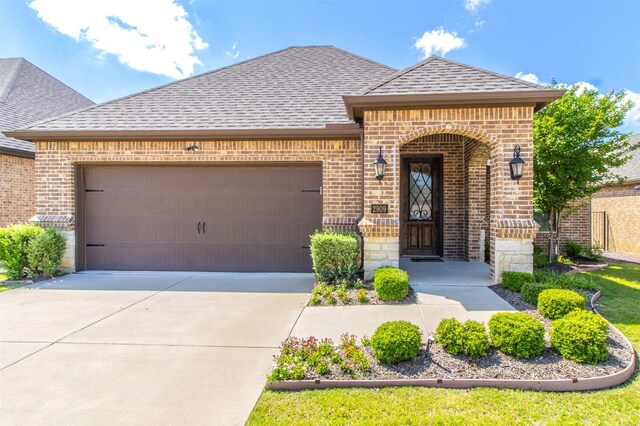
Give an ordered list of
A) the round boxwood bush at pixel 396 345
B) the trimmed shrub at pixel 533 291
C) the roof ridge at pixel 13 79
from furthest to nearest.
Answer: the roof ridge at pixel 13 79
the trimmed shrub at pixel 533 291
the round boxwood bush at pixel 396 345

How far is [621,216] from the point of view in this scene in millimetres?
13164

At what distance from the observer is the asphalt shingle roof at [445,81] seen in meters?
5.72

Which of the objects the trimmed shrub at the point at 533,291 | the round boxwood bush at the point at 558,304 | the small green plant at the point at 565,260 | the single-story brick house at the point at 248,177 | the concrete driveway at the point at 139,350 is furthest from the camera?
the small green plant at the point at 565,260

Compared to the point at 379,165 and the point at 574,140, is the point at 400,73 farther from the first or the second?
the point at 574,140

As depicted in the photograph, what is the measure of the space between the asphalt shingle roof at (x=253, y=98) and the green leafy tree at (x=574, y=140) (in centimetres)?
414

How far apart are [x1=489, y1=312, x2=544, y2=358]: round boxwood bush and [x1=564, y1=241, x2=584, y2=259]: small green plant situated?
284 inches

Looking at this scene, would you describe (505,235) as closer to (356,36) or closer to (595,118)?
(595,118)

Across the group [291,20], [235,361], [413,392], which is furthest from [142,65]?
[413,392]

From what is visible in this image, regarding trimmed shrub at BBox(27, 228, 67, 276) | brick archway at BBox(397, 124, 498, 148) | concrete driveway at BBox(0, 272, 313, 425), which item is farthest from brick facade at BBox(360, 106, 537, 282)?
trimmed shrub at BBox(27, 228, 67, 276)

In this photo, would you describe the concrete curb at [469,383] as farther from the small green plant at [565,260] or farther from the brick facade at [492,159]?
the small green plant at [565,260]

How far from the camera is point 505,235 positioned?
5.78 metres

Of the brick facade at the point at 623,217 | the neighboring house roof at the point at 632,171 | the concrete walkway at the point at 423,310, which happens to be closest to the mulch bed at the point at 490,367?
the concrete walkway at the point at 423,310

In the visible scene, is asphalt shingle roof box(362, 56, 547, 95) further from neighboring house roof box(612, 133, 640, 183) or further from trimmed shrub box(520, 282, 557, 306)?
neighboring house roof box(612, 133, 640, 183)

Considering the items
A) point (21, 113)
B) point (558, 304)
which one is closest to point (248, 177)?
point (558, 304)
